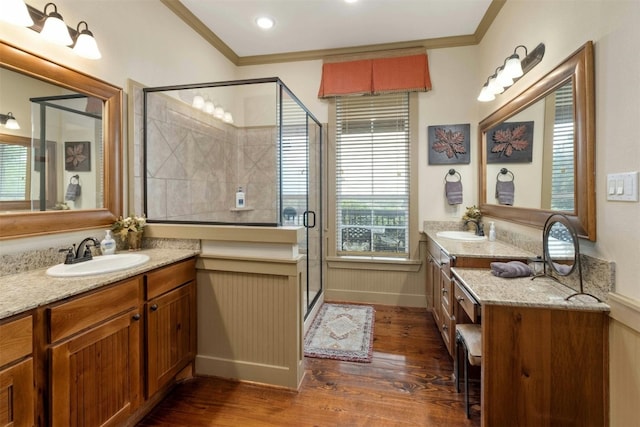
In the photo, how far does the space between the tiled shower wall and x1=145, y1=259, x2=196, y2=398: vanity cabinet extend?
589 mm

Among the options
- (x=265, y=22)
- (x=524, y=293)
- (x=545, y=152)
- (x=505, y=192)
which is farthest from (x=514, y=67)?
(x=265, y=22)

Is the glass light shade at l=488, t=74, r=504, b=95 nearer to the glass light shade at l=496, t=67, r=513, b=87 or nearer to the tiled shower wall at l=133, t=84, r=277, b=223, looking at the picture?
the glass light shade at l=496, t=67, r=513, b=87

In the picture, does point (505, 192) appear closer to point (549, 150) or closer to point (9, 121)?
point (549, 150)

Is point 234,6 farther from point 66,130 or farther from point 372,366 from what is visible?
point 372,366

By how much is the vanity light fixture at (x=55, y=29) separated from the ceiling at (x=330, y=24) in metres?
1.18

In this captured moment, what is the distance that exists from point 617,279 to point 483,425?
0.89m

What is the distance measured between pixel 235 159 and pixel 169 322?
7.13 ft

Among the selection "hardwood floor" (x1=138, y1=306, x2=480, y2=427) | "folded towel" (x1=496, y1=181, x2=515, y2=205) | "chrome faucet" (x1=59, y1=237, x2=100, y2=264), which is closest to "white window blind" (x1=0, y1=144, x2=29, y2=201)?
"chrome faucet" (x1=59, y1=237, x2=100, y2=264)

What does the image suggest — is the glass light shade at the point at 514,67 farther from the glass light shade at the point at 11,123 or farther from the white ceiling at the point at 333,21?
the glass light shade at the point at 11,123

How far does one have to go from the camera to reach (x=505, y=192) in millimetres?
2494

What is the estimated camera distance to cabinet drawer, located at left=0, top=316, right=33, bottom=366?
1.01m

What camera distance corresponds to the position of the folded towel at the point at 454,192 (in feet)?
10.5

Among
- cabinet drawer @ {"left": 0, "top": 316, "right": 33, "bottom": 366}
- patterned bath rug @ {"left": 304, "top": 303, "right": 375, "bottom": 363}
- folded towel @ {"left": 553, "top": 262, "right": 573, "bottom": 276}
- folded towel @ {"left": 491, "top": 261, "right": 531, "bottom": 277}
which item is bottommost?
patterned bath rug @ {"left": 304, "top": 303, "right": 375, "bottom": 363}

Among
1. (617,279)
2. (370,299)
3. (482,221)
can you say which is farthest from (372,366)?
(482,221)
